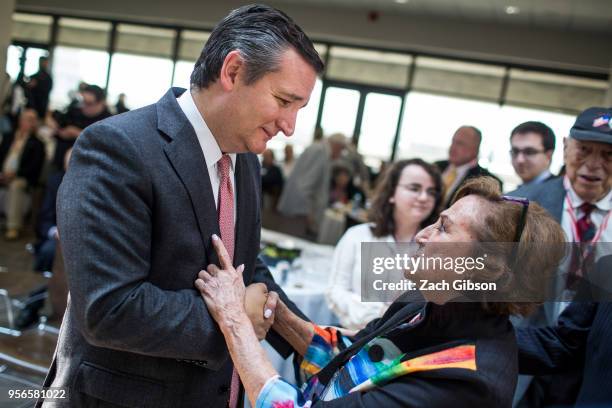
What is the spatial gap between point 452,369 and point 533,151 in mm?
2457

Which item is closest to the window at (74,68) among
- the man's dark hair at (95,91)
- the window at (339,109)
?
the window at (339,109)

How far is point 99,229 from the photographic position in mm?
1054

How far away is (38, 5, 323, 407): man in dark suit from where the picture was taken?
1.06 metres

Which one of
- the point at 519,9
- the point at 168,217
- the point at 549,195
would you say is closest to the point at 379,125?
the point at 519,9

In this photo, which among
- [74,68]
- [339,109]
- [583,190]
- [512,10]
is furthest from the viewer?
[74,68]

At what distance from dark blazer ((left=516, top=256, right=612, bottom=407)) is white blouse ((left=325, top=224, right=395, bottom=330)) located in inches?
39.9

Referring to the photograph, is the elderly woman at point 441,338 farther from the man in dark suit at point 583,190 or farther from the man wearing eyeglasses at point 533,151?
the man wearing eyeglasses at point 533,151

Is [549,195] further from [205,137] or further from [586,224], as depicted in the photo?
[205,137]

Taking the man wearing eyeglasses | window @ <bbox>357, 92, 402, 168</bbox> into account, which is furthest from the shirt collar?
window @ <bbox>357, 92, 402, 168</bbox>

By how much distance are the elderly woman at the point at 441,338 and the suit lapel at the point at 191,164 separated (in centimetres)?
5

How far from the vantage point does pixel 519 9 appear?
8.73 metres

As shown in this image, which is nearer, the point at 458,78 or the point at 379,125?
the point at 458,78

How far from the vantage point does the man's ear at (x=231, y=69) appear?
1.18m

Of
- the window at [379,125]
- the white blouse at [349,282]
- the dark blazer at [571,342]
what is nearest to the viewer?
the dark blazer at [571,342]
